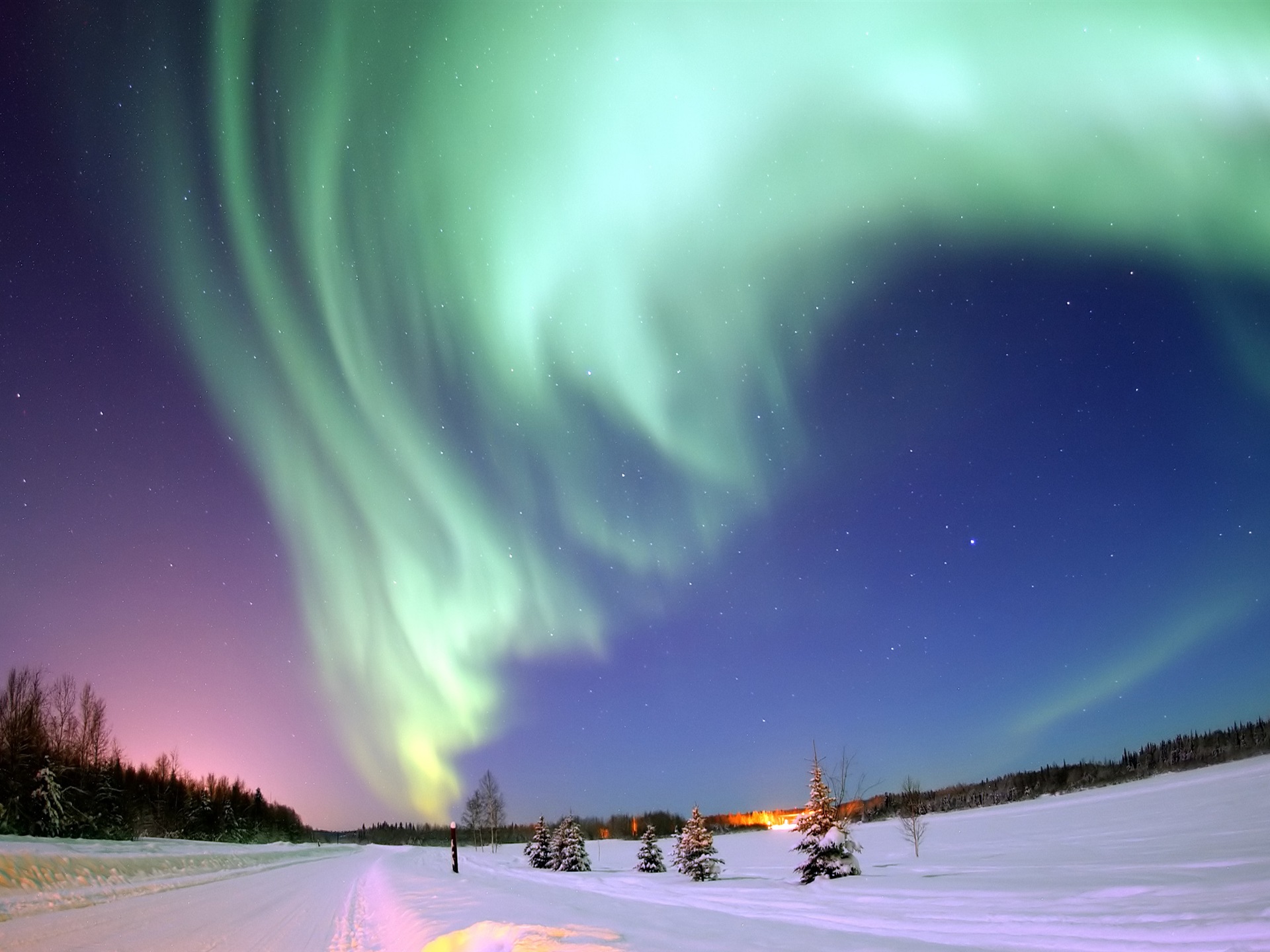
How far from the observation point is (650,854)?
119 ft

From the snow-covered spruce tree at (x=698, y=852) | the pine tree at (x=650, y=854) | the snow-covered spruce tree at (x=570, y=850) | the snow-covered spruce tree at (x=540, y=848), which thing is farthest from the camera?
the snow-covered spruce tree at (x=540, y=848)

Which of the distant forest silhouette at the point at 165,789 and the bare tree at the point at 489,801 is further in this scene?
the bare tree at the point at 489,801

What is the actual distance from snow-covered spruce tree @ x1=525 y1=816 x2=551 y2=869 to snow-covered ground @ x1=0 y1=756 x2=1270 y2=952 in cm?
1011

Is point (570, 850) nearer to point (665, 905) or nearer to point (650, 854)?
point (650, 854)

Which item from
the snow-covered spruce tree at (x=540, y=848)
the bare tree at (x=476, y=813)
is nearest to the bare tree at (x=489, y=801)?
the bare tree at (x=476, y=813)

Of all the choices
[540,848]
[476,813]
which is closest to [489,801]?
[476,813]

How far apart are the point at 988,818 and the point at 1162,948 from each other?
2921 inches

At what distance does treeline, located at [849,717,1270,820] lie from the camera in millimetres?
125438

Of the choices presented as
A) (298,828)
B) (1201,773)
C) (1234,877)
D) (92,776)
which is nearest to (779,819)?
(1201,773)

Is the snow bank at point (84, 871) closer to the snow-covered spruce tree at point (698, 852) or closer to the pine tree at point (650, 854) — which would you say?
the snow-covered spruce tree at point (698, 852)

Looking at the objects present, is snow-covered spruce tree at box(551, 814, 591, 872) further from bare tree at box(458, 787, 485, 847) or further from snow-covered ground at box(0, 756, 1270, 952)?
bare tree at box(458, 787, 485, 847)

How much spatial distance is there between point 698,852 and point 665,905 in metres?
16.5

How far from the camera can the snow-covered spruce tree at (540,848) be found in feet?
141

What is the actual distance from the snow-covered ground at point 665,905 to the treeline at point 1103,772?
99.9 m
